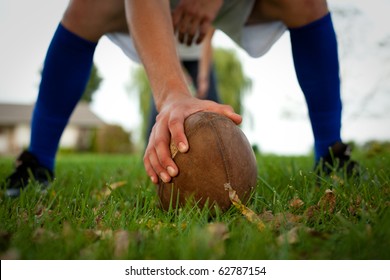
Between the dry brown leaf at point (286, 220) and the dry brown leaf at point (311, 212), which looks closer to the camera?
the dry brown leaf at point (286, 220)

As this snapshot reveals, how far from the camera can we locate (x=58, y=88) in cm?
225

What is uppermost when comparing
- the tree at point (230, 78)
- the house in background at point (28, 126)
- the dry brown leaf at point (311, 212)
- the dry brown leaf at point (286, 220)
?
the dry brown leaf at point (286, 220)

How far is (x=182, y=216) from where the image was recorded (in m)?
1.26

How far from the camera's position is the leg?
210cm

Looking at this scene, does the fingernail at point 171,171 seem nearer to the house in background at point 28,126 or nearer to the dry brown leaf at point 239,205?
the dry brown leaf at point 239,205

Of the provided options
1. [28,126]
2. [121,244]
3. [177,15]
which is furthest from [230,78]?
[121,244]

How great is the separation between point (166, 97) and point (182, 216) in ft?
1.46

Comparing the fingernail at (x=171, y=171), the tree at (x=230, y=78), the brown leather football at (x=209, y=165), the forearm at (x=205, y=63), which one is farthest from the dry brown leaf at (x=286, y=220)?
the tree at (x=230, y=78)

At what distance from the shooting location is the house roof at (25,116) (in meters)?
26.7

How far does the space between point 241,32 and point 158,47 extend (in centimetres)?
104

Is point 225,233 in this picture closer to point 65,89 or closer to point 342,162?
point 342,162

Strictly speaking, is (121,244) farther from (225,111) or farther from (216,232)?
(225,111)

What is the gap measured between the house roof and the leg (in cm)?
2553
